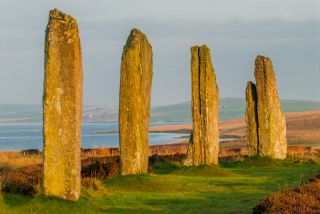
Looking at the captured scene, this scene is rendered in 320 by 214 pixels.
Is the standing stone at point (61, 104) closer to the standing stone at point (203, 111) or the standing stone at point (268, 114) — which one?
the standing stone at point (203, 111)

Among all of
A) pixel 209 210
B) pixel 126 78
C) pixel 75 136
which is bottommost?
pixel 209 210

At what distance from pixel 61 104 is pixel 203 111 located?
1293 cm

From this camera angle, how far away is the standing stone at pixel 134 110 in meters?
25.3

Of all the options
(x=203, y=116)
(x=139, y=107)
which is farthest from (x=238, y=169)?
(x=139, y=107)

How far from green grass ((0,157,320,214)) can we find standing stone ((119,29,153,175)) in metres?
0.78

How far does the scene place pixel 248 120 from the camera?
36.2 meters

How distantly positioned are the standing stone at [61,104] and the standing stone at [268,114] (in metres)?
17.9

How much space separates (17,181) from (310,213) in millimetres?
9605

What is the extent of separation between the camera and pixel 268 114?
3581 cm

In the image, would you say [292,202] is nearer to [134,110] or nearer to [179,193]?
[179,193]

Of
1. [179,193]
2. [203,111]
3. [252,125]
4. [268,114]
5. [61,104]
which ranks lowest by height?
[179,193]

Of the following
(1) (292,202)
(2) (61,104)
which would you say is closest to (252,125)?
(2) (61,104)

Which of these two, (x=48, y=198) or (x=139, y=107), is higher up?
(x=139, y=107)

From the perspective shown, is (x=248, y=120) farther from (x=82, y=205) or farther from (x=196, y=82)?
(x=82, y=205)
